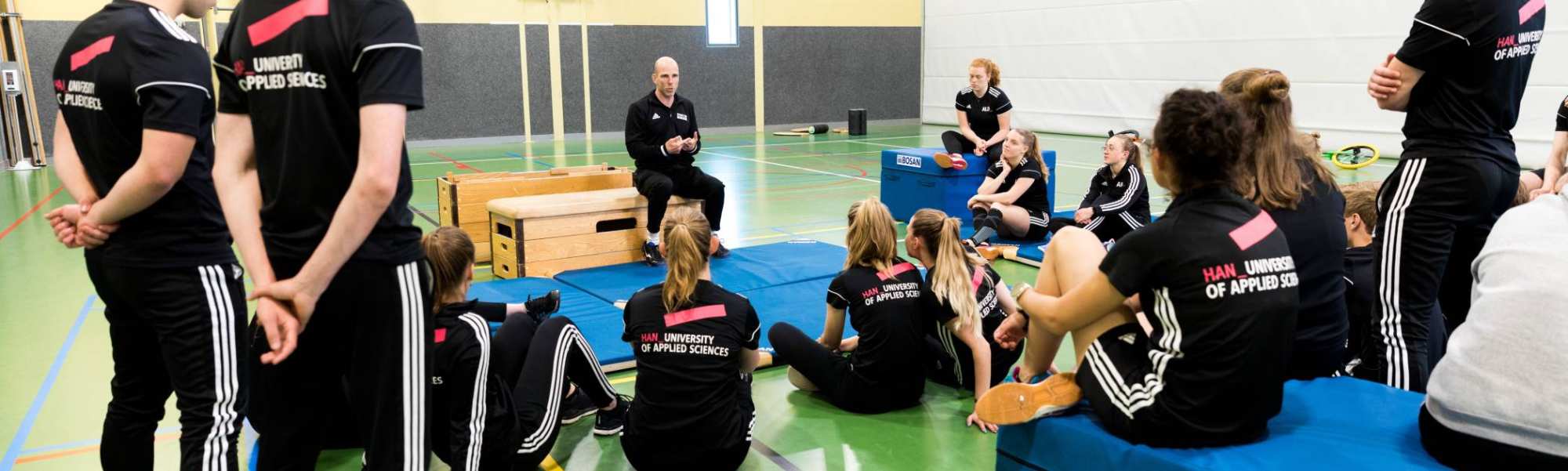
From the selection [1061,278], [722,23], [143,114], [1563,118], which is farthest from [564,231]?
[722,23]

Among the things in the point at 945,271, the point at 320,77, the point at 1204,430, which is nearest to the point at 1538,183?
the point at 945,271

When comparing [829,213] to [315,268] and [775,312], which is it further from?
[315,268]

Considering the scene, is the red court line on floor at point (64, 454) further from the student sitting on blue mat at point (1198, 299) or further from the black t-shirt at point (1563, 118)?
the black t-shirt at point (1563, 118)

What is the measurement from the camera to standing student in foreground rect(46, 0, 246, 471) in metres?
2.03

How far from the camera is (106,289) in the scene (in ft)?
7.22

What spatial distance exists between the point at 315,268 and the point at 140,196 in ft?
2.10

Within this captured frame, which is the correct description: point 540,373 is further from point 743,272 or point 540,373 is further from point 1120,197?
point 1120,197

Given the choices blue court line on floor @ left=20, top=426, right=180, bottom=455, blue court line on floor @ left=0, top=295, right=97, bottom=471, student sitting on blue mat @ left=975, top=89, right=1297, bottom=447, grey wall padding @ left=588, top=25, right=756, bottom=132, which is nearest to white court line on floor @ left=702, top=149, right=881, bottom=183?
grey wall padding @ left=588, top=25, right=756, bottom=132

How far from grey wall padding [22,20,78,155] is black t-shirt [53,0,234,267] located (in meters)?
12.5

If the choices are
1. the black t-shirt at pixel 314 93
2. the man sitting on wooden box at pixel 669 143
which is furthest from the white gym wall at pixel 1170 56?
the black t-shirt at pixel 314 93

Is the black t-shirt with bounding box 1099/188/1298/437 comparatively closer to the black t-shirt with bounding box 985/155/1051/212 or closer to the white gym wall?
the black t-shirt with bounding box 985/155/1051/212

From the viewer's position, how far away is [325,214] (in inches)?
67.9

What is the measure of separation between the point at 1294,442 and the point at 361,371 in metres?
1.99

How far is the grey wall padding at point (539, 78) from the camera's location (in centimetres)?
1526
